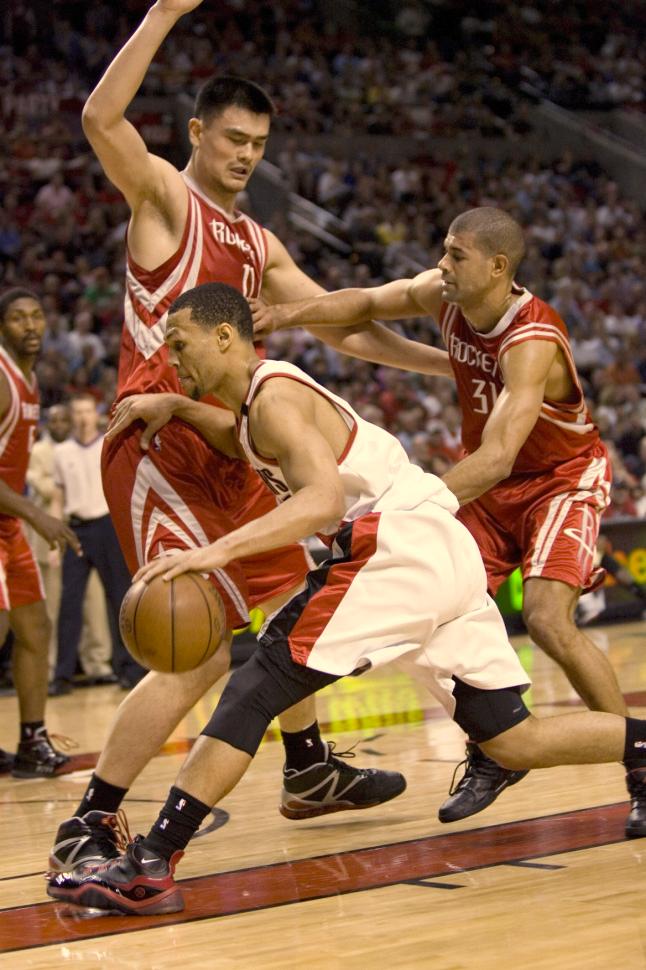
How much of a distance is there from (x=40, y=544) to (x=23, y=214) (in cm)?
641

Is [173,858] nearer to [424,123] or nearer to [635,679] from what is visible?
[635,679]

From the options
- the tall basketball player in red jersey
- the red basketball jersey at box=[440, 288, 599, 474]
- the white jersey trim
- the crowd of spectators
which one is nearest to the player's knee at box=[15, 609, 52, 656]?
the tall basketball player in red jersey

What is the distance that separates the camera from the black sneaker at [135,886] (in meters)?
3.49

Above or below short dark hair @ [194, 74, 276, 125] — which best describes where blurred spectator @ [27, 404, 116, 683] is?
below

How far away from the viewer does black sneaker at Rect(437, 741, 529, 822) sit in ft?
14.0

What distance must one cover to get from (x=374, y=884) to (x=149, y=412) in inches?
58.0

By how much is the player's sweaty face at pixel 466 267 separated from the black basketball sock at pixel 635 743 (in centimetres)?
147

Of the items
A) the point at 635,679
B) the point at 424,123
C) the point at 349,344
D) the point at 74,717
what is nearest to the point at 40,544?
the point at 74,717

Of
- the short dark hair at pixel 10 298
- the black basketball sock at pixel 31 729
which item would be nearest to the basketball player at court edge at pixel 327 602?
the black basketball sock at pixel 31 729

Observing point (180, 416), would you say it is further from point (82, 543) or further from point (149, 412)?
point (82, 543)

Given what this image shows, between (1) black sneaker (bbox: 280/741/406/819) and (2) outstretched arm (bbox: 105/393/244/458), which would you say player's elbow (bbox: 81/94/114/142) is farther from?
(1) black sneaker (bbox: 280/741/406/819)

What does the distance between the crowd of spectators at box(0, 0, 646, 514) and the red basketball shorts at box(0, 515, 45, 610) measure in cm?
482

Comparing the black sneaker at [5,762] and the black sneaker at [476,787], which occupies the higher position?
the black sneaker at [476,787]

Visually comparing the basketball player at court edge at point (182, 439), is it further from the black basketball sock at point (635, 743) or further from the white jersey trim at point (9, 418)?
the white jersey trim at point (9, 418)
